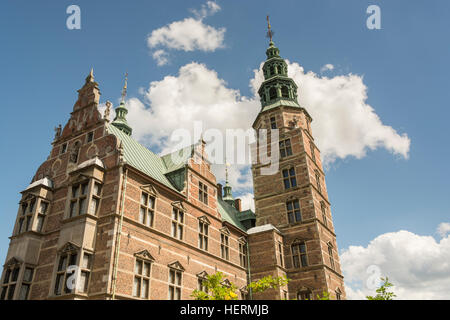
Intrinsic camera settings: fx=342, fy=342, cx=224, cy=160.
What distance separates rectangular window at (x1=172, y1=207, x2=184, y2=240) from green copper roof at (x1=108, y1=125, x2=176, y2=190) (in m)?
1.47

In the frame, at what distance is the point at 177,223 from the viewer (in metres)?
19.5

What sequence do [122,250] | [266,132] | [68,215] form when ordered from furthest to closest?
[266,132] → [68,215] → [122,250]

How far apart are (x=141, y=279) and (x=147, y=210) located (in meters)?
3.47

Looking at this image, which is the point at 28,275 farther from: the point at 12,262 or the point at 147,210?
the point at 147,210

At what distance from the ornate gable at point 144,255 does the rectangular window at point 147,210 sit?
1.48m

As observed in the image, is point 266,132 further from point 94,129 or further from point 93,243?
point 93,243

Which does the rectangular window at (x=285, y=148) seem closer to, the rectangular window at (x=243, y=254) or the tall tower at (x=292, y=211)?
the tall tower at (x=292, y=211)

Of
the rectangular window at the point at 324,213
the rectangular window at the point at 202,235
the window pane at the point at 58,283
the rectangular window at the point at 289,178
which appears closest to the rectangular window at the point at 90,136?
the window pane at the point at 58,283

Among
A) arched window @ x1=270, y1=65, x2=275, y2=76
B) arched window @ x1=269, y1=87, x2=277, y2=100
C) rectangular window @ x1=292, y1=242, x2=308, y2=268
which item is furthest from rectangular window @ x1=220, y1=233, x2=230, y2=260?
arched window @ x1=270, y1=65, x2=275, y2=76

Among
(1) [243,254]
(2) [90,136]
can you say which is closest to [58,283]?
(2) [90,136]

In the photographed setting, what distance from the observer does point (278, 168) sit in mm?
30844
